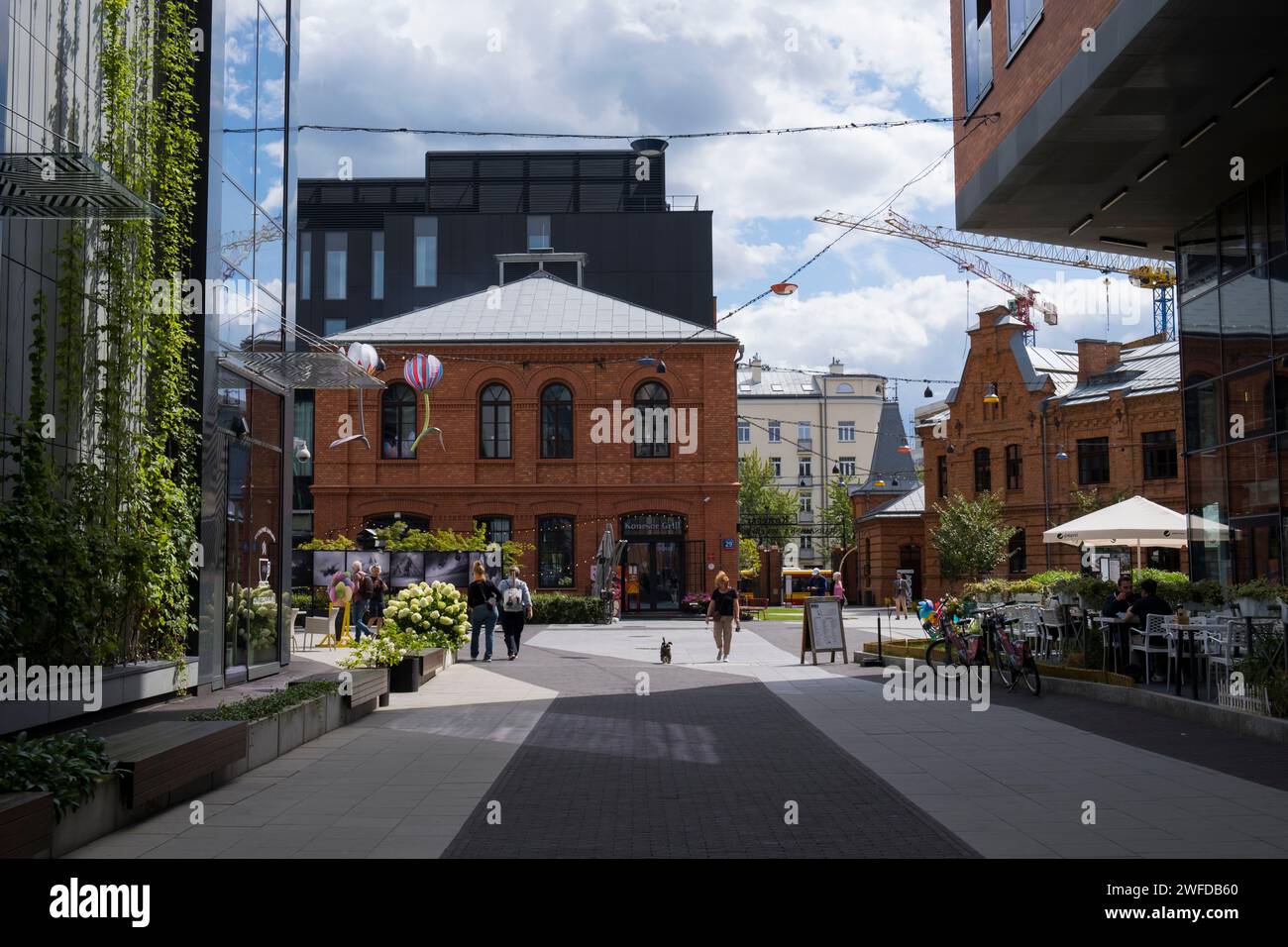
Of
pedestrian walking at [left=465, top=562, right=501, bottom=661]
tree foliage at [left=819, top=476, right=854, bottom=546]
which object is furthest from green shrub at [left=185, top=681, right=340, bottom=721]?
tree foliage at [left=819, top=476, right=854, bottom=546]

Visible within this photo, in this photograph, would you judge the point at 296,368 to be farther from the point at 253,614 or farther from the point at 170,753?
the point at 170,753

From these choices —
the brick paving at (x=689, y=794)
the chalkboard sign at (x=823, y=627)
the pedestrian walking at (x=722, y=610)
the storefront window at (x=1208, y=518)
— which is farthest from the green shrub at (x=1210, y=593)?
the pedestrian walking at (x=722, y=610)

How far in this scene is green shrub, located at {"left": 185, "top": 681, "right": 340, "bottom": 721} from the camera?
10320 millimetres

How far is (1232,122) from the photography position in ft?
51.8

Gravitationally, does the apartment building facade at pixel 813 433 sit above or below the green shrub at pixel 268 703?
above

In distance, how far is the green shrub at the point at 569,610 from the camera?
37.8m

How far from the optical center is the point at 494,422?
44.2m

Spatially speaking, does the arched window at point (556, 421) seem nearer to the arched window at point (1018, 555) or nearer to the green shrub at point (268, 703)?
the arched window at point (1018, 555)

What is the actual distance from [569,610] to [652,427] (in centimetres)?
860

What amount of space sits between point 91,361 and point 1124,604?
12553 millimetres

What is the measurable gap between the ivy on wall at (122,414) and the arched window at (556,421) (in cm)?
2925

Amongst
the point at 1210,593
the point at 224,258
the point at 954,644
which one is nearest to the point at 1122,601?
the point at 1210,593

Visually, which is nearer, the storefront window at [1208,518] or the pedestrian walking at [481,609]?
the storefront window at [1208,518]
